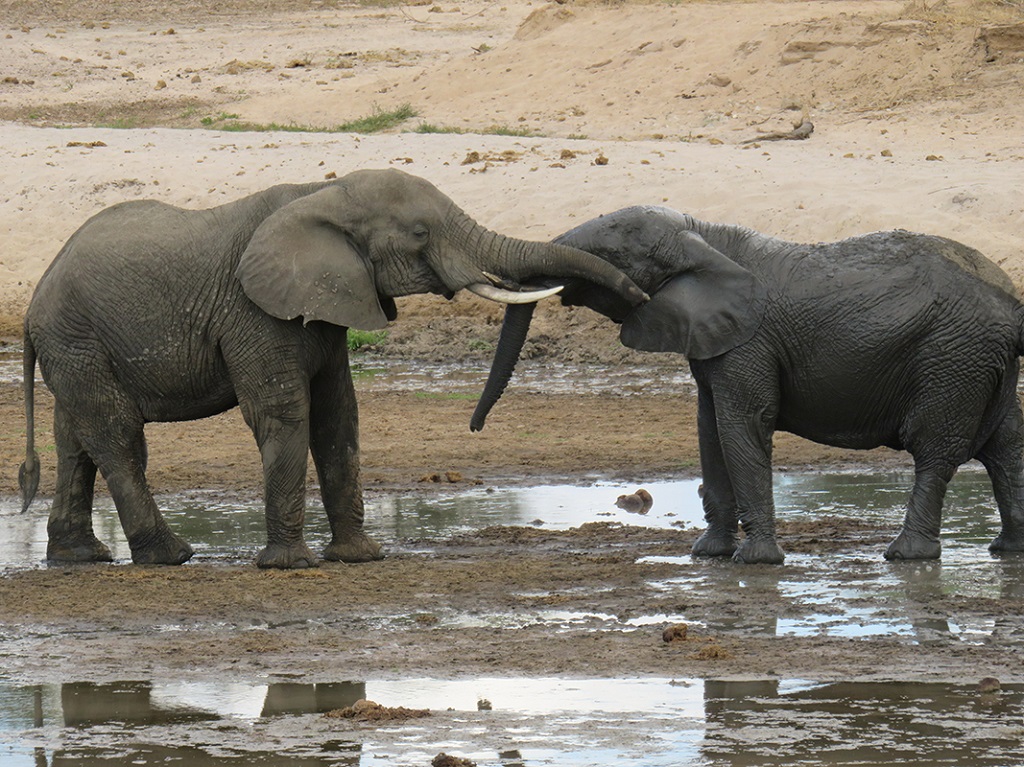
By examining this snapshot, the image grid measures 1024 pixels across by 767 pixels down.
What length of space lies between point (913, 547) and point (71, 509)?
14.3 feet

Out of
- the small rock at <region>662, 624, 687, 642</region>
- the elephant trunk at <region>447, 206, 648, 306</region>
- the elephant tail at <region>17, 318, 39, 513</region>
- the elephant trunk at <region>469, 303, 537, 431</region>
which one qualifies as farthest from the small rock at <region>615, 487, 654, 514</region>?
the small rock at <region>662, 624, 687, 642</region>

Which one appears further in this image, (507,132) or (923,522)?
(507,132)

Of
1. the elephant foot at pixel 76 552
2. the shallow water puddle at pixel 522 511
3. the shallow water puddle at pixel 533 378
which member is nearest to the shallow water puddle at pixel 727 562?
the shallow water puddle at pixel 522 511

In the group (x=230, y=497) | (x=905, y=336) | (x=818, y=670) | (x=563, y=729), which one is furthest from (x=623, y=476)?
(x=563, y=729)

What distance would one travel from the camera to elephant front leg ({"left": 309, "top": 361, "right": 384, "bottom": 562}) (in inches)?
397

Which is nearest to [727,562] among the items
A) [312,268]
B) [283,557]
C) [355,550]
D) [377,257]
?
[355,550]

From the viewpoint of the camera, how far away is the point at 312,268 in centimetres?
941

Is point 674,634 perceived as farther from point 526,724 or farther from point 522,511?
point 522,511

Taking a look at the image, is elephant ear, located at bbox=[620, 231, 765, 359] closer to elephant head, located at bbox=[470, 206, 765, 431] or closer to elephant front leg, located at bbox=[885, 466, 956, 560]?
elephant head, located at bbox=[470, 206, 765, 431]

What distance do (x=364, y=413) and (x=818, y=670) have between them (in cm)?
849

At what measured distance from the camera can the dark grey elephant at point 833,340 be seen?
384 inches

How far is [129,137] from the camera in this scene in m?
24.3

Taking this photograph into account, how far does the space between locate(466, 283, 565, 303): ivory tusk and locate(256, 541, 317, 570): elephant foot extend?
5.30 ft

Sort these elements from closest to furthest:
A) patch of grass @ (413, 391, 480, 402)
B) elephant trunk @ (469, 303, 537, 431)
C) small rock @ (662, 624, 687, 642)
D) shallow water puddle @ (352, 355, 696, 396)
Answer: small rock @ (662, 624, 687, 642)
elephant trunk @ (469, 303, 537, 431)
patch of grass @ (413, 391, 480, 402)
shallow water puddle @ (352, 355, 696, 396)
